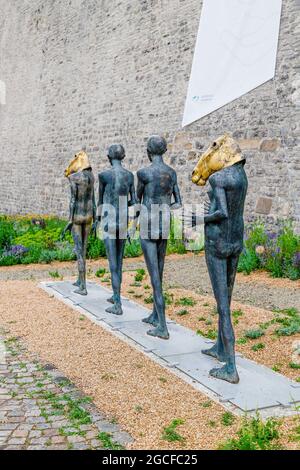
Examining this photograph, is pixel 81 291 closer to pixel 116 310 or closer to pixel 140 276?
pixel 116 310

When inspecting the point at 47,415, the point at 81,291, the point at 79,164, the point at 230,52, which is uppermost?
the point at 230,52

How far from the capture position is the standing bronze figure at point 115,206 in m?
6.04

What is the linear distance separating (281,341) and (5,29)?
69.7ft

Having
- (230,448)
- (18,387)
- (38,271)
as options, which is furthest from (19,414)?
(38,271)

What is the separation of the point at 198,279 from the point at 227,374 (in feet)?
14.5

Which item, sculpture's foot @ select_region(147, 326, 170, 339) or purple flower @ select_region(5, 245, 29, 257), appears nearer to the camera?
sculpture's foot @ select_region(147, 326, 170, 339)

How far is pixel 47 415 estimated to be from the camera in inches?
138

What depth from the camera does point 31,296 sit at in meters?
7.26

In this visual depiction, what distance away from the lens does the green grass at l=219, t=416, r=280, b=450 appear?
117 inches

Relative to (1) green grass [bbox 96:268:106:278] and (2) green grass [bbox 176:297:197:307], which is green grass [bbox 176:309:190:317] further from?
(1) green grass [bbox 96:268:106:278]

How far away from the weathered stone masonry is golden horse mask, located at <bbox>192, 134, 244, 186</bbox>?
18.9ft

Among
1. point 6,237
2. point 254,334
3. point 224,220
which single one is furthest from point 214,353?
point 6,237

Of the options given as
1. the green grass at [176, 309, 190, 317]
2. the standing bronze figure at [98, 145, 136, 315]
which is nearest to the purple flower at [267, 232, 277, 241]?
the green grass at [176, 309, 190, 317]

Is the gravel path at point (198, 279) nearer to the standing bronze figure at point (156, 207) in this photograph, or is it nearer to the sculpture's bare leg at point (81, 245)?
the sculpture's bare leg at point (81, 245)
